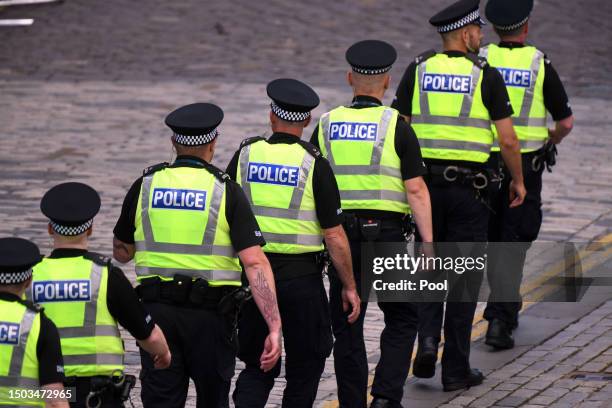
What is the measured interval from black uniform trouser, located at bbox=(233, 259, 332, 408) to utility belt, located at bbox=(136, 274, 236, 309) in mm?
638

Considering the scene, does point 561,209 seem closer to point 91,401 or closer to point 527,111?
point 527,111

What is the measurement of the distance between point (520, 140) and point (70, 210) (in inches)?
187

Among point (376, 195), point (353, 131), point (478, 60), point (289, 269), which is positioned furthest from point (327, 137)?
A: point (478, 60)

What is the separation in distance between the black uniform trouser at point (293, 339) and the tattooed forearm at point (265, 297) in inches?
19.9

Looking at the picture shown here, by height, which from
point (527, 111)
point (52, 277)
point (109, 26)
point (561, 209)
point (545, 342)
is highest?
point (52, 277)

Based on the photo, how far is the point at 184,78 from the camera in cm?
2031

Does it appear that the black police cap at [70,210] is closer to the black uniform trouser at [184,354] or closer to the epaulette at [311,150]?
the black uniform trouser at [184,354]

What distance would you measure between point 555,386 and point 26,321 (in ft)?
14.1

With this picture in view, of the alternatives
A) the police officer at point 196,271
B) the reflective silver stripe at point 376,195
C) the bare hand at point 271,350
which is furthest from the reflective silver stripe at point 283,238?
the reflective silver stripe at point 376,195

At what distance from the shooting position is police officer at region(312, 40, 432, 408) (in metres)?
8.30

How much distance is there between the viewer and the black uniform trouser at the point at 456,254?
916 centimetres

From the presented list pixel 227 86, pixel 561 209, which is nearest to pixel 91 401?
pixel 561 209

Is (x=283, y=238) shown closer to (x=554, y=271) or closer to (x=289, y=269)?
(x=289, y=269)

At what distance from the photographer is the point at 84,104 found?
18.9m
